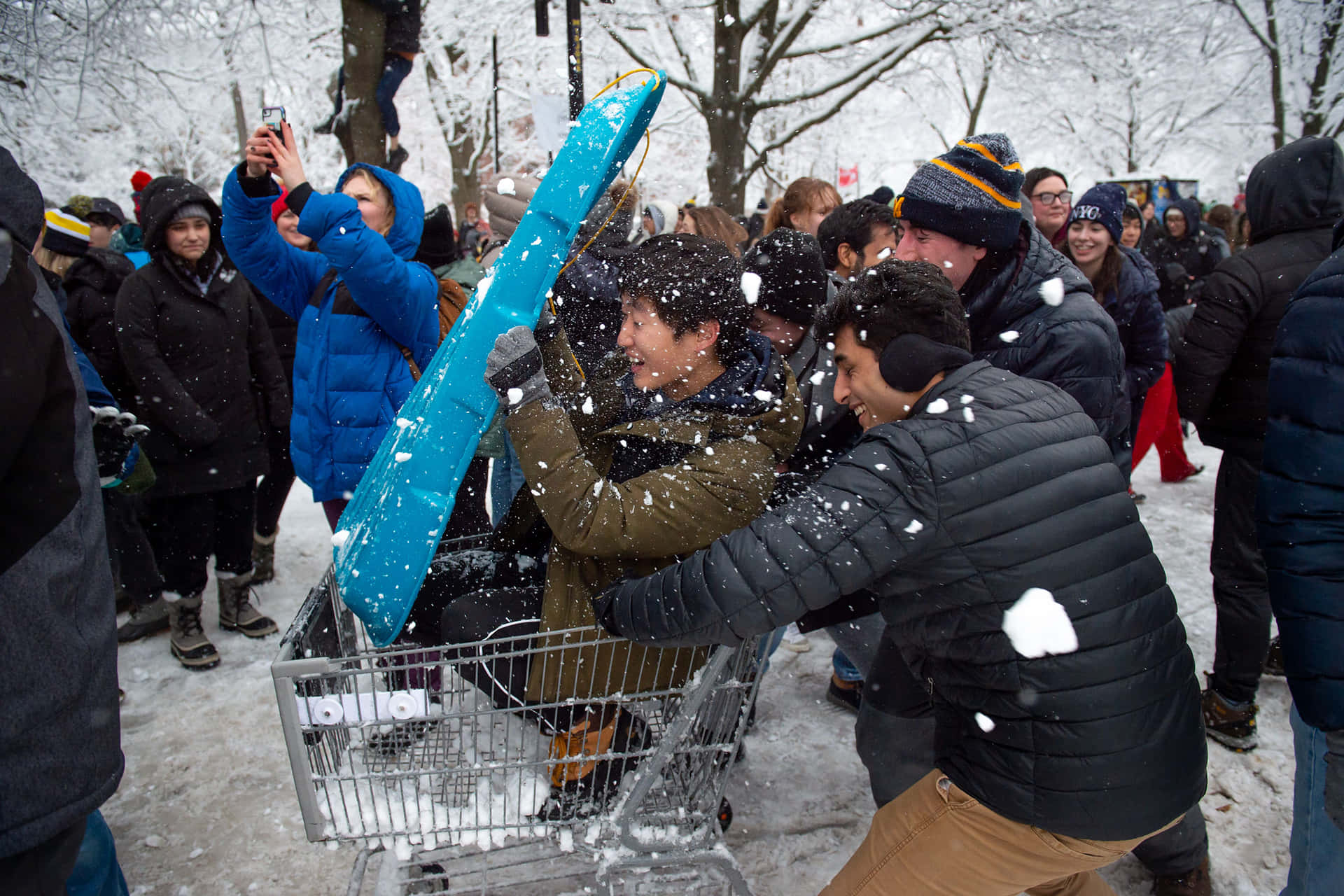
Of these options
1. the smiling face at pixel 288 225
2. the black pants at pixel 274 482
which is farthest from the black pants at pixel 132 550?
the smiling face at pixel 288 225

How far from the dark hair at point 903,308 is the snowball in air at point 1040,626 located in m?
0.54

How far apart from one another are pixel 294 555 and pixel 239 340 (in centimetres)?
172

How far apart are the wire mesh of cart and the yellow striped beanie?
10.2ft

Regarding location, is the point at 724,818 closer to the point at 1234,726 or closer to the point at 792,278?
the point at 792,278

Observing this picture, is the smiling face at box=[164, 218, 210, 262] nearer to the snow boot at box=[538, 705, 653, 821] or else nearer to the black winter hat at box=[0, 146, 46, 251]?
the black winter hat at box=[0, 146, 46, 251]

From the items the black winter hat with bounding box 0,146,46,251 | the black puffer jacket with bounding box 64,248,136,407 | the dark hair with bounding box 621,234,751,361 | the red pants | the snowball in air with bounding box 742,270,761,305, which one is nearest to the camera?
the black winter hat with bounding box 0,146,46,251

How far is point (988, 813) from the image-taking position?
1.57m

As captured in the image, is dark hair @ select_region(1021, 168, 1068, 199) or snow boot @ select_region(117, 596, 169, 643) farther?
dark hair @ select_region(1021, 168, 1068, 199)

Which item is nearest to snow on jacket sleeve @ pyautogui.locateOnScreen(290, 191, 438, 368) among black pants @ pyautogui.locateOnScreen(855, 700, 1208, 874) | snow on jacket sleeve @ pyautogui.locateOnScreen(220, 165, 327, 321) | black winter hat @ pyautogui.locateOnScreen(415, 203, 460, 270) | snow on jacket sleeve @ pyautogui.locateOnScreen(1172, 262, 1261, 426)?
snow on jacket sleeve @ pyautogui.locateOnScreen(220, 165, 327, 321)

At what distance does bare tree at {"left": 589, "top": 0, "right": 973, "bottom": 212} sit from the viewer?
9.53 m

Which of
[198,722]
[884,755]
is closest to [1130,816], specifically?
[884,755]

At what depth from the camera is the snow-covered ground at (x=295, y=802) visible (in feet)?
8.41

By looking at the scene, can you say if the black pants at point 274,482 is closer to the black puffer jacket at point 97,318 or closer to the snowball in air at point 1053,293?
the black puffer jacket at point 97,318

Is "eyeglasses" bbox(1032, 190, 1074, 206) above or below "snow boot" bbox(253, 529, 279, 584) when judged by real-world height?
above
